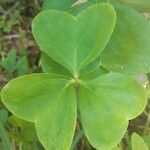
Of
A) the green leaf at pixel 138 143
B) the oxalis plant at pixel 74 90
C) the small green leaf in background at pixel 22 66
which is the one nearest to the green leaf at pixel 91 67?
the oxalis plant at pixel 74 90

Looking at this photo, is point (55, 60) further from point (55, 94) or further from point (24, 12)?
point (24, 12)

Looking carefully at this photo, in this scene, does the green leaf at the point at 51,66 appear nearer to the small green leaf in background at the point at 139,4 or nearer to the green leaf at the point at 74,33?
the green leaf at the point at 74,33

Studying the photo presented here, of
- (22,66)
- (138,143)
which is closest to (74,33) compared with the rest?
(138,143)

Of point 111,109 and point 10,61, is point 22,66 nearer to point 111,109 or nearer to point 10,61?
point 10,61

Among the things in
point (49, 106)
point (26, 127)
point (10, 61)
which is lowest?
point (10, 61)

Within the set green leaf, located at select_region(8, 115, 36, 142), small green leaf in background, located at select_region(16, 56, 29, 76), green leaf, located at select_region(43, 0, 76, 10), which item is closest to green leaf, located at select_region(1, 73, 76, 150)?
Answer: green leaf, located at select_region(43, 0, 76, 10)

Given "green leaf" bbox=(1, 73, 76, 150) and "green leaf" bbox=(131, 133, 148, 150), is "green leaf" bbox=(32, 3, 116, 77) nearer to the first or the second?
"green leaf" bbox=(1, 73, 76, 150)

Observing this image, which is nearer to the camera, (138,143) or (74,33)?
(74,33)
